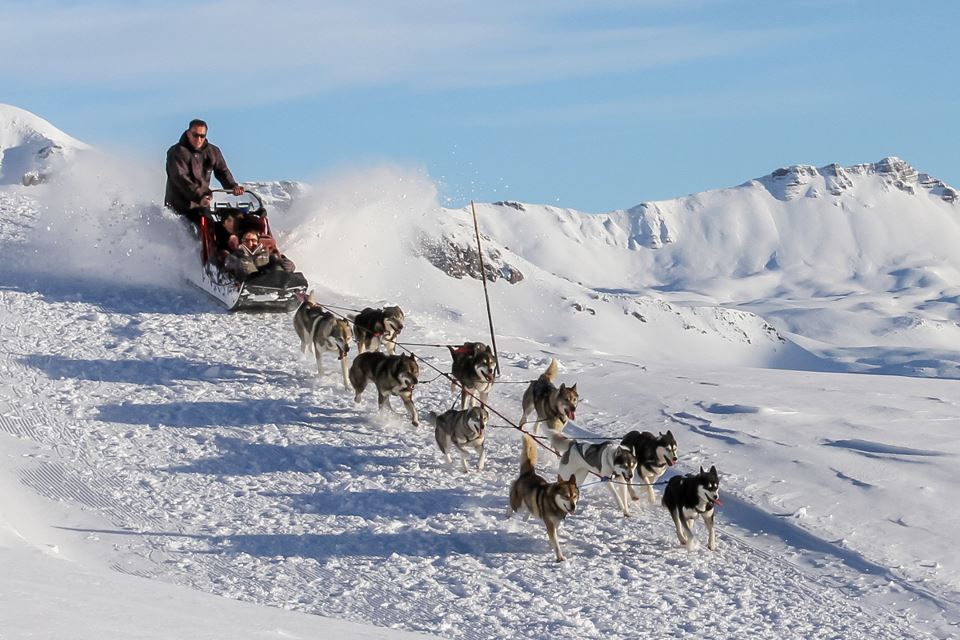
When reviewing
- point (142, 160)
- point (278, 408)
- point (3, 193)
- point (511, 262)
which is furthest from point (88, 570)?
point (511, 262)

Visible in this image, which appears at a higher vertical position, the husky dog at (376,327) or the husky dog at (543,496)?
the husky dog at (376,327)

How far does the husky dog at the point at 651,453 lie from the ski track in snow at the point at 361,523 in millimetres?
289

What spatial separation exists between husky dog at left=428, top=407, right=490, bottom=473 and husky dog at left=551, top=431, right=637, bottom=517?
0.76m

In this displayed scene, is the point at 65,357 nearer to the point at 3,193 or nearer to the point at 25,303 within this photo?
the point at 25,303

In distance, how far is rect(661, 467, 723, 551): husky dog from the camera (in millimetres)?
8805

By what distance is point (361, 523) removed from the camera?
9367 millimetres

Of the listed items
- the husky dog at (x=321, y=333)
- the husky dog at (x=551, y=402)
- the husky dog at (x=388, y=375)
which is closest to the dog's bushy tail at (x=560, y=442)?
the husky dog at (x=551, y=402)

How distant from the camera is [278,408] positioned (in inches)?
465

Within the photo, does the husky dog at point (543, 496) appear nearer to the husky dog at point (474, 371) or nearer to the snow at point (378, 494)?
the snow at point (378, 494)

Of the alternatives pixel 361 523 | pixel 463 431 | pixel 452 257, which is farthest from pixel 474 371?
pixel 452 257

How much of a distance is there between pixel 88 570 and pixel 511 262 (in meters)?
140

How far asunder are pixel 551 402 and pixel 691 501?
2.00 m

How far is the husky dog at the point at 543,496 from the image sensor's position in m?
8.68

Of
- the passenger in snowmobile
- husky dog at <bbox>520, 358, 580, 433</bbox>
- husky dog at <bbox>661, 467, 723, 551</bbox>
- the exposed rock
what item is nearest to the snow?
husky dog at <bbox>661, 467, 723, 551</bbox>
